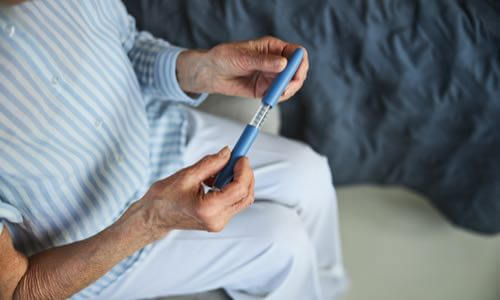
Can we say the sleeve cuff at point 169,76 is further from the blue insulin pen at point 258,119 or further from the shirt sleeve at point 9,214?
the shirt sleeve at point 9,214

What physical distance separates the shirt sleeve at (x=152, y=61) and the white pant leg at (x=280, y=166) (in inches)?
3.2

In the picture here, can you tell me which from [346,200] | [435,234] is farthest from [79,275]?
[435,234]

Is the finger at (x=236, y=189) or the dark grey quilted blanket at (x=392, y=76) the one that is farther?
the dark grey quilted blanket at (x=392, y=76)

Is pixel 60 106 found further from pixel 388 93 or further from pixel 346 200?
pixel 346 200

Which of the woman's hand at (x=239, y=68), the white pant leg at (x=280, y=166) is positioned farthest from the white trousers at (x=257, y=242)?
the woman's hand at (x=239, y=68)

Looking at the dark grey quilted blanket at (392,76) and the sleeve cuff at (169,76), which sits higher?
the sleeve cuff at (169,76)

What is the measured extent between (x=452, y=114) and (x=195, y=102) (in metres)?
0.61

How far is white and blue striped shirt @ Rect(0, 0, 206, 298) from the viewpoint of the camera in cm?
61

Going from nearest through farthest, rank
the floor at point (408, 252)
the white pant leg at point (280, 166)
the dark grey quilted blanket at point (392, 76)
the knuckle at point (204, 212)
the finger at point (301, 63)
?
the knuckle at point (204, 212) < the finger at point (301, 63) < the white pant leg at point (280, 166) < the dark grey quilted blanket at point (392, 76) < the floor at point (408, 252)

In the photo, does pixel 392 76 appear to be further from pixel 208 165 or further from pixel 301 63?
pixel 208 165

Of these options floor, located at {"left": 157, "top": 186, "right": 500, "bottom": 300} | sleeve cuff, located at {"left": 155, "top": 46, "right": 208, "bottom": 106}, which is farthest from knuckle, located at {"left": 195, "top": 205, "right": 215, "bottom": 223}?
floor, located at {"left": 157, "top": 186, "right": 500, "bottom": 300}

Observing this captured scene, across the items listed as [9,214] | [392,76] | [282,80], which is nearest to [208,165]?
[282,80]

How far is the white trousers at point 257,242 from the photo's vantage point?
766 mm

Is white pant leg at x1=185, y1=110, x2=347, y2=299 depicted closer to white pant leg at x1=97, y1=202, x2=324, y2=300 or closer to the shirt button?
white pant leg at x1=97, y1=202, x2=324, y2=300
